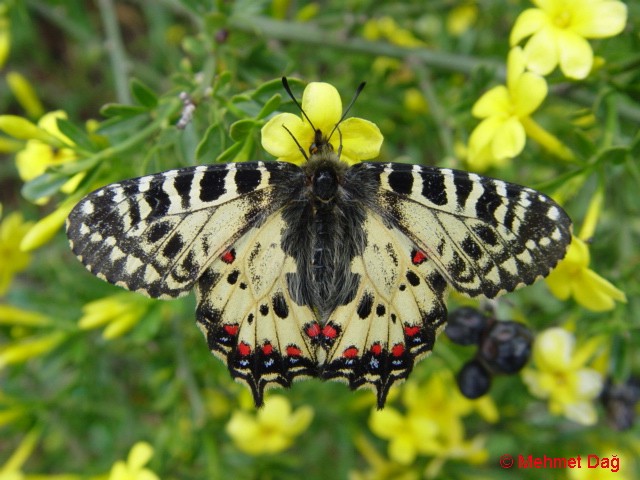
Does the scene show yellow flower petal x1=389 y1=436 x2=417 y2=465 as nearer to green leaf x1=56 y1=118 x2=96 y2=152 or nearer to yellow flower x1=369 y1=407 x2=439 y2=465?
yellow flower x1=369 y1=407 x2=439 y2=465

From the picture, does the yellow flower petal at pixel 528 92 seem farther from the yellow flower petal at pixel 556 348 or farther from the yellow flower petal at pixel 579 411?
the yellow flower petal at pixel 579 411

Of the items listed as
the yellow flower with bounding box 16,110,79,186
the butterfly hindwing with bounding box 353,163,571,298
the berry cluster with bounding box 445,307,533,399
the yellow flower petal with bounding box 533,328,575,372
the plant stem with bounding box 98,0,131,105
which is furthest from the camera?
the plant stem with bounding box 98,0,131,105

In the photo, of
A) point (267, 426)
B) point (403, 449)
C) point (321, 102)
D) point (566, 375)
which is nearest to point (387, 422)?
point (403, 449)

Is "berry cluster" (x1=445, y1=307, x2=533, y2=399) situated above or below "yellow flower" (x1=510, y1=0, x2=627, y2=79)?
below

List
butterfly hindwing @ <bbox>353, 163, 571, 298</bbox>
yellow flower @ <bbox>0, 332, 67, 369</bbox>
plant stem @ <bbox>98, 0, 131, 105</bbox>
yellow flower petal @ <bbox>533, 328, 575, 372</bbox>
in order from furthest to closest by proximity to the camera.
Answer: plant stem @ <bbox>98, 0, 131, 105</bbox>
yellow flower @ <bbox>0, 332, 67, 369</bbox>
yellow flower petal @ <bbox>533, 328, 575, 372</bbox>
butterfly hindwing @ <bbox>353, 163, 571, 298</bbox>

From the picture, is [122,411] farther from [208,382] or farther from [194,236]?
[194,236]

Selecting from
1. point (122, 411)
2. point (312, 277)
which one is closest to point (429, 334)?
point (312, 277)
